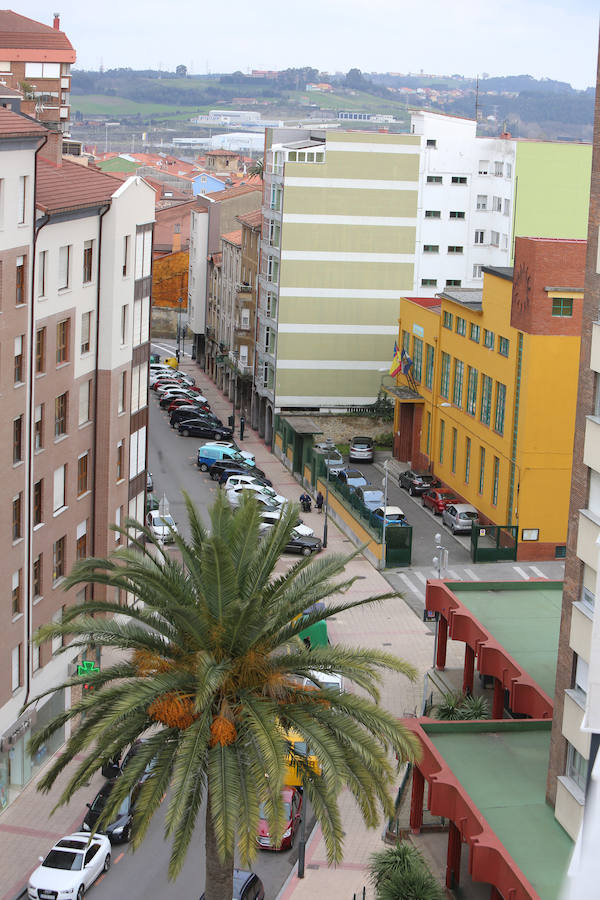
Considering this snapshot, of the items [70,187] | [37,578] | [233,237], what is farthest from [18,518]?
[233,237]

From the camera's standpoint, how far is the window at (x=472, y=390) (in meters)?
68.4

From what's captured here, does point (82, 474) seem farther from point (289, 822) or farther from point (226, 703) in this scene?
point (226, 703)

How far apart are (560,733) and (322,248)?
195 feet

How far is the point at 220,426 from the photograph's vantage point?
91.6 metres

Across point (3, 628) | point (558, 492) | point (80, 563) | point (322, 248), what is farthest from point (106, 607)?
point (322, 248)

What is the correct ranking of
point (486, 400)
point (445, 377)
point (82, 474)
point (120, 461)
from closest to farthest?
point (82, 474) < point (120, 461) < point (486, 400) < point (445, 377)

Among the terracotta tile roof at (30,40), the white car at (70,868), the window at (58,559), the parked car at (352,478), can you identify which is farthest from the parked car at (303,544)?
the terracotta tile roof at (30,40)

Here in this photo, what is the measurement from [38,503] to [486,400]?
3510cm

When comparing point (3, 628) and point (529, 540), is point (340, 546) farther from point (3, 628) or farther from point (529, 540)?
point (3, 628)

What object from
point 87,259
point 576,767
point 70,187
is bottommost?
point 576,767

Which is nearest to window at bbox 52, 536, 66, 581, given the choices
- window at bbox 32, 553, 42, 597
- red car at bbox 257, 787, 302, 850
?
window at bbox 32, 553, 42, 597

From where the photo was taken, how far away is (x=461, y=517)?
65.9 meters

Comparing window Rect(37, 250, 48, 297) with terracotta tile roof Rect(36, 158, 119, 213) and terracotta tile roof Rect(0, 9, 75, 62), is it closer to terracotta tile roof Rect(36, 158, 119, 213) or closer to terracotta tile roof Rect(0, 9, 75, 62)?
terracotta tile roof Rect(36, 158, 119, 213)

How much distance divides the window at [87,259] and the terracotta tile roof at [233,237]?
61.4 meters
